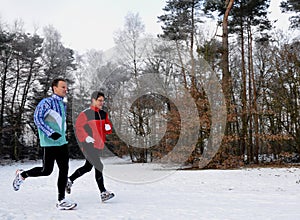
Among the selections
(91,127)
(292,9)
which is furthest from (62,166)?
(292,9)

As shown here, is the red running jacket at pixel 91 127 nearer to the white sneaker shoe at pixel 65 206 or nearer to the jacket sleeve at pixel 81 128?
the jacket sleeve at pixel 81 128

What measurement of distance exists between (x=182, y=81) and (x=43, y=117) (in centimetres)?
1247

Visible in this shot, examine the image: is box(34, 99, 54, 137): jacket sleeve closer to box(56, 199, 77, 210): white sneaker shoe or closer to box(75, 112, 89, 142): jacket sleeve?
box(75, 112, 89, 142): jacket sleeve

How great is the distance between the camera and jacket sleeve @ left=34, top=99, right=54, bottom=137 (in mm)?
3693

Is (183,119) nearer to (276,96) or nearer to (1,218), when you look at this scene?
(276,96)

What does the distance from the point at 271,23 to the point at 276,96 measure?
5.25 m

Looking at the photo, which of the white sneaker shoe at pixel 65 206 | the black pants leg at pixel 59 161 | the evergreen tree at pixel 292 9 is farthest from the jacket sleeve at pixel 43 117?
the evergreen tree at pixel 292 9

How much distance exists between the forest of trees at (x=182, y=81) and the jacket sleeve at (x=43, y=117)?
8678 mm

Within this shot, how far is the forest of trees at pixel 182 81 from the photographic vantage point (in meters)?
14.5

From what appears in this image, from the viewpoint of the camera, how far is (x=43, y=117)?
3.79m

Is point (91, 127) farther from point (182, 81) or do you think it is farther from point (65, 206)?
point (182, 81)

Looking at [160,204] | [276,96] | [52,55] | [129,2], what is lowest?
[160,204]

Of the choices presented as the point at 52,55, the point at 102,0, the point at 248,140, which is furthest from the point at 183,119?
the point at 52,55

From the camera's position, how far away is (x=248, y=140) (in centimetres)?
1656
